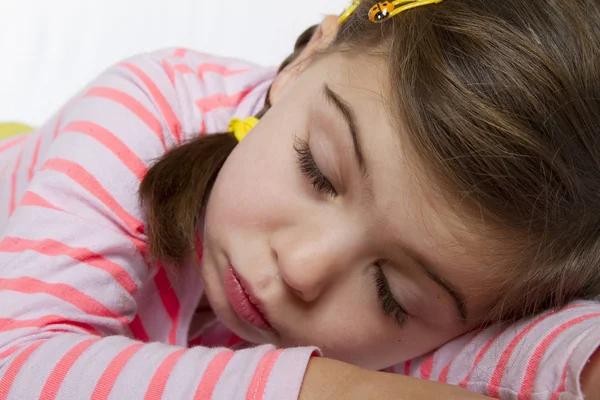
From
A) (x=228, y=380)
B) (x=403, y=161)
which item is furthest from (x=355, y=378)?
(x=403, y=161)

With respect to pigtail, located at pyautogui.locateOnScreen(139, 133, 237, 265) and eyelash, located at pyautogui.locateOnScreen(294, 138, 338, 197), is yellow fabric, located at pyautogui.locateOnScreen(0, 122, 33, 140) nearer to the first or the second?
pigtail, located at pyautogui.locateOnScreen(139, 133, 237, 265)

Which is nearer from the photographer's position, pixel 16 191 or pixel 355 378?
pixel 355 378

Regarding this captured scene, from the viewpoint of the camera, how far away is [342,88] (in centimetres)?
71

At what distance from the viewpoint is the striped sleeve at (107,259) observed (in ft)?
1.88

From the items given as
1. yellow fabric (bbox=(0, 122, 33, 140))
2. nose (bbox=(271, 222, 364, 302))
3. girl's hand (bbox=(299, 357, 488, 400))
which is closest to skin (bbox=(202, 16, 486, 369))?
nose (bbox=(271, 222, 364, 302))

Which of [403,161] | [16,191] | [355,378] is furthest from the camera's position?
[16,191]

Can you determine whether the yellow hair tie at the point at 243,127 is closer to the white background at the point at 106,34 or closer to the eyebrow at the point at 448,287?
the eyebrow at the point at 448,287

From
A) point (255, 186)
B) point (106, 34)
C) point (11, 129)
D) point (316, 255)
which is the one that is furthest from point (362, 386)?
point (106, 34)

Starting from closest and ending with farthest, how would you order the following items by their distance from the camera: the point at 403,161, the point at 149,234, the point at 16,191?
the point at 403,161 → the point at 149,234 → the point at 16,191

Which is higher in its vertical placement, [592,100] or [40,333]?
[592,100]

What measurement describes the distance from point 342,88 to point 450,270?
0.20 m

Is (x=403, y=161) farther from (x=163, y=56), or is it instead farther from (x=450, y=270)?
(x=163, y=56)

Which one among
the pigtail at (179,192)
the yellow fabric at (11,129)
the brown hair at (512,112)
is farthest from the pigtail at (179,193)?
the yellow fabric at (11,129)

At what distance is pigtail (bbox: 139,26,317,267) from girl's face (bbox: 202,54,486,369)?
0.03m
